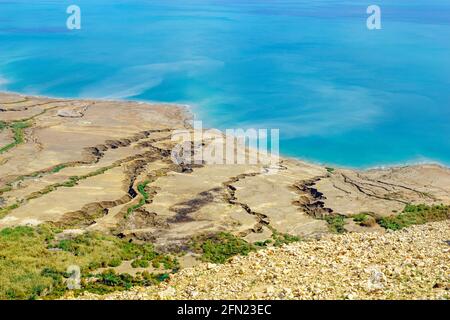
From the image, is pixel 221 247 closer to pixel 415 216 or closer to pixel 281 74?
pixel 415 216

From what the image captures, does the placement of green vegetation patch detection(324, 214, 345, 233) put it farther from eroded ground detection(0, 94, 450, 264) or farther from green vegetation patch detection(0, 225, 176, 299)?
green vegetation patch detection(0, 225, 176, 299)

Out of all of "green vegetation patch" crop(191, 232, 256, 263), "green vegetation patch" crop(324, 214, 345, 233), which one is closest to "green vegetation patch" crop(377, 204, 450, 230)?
"green vegetation patch" crop(324, 214, 345, 233)

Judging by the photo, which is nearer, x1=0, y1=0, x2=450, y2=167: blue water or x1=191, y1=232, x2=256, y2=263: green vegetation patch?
x1=191, y1=232, x2=256, y2=263: green vegetation patch

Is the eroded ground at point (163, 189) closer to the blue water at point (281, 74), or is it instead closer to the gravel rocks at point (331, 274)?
the gravel rocks at point (331, 274)

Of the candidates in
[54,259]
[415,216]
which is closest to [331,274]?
[54,259]

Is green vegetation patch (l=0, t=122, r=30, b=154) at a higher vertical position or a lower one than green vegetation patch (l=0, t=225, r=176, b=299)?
higher

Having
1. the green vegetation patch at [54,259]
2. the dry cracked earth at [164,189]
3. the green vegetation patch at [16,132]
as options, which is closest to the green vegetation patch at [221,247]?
the dry cracked earth at [164,189]
